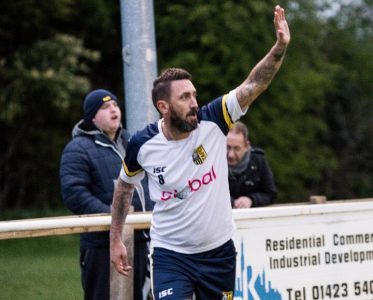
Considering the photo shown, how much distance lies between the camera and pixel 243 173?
922cm

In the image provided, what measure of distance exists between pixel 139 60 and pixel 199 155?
2.06 meters

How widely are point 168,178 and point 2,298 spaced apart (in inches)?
68.7

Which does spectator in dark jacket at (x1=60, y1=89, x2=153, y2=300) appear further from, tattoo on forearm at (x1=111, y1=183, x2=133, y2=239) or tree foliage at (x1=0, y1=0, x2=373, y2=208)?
tree foliage at (x1=0, y1=0, x2=373, y2=208)

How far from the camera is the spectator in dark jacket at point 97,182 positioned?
7770 mm

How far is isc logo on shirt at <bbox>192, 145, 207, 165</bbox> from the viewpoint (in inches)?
259

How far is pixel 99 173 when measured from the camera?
7934 millimetres

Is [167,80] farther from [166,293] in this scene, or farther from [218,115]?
[166,293]

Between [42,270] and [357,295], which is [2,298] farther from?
A: [357,295]


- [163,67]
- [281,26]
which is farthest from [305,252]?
[163,67]

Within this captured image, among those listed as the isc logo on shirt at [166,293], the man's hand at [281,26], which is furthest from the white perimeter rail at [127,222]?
the man's hand at [281,26]

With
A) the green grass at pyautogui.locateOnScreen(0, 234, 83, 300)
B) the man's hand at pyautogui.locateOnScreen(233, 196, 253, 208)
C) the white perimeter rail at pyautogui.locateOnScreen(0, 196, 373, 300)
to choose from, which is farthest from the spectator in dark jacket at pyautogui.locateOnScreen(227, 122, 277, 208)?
the green grass at pyautogui.locateOnScreen(0, 234, 83, 300)

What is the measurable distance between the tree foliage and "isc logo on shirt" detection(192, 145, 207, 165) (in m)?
15.1

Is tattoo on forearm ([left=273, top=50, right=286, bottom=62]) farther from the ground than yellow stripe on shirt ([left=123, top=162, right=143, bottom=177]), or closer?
farther from the ground

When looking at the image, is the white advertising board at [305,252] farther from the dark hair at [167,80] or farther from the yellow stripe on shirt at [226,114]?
the dark hair at [167,80]
